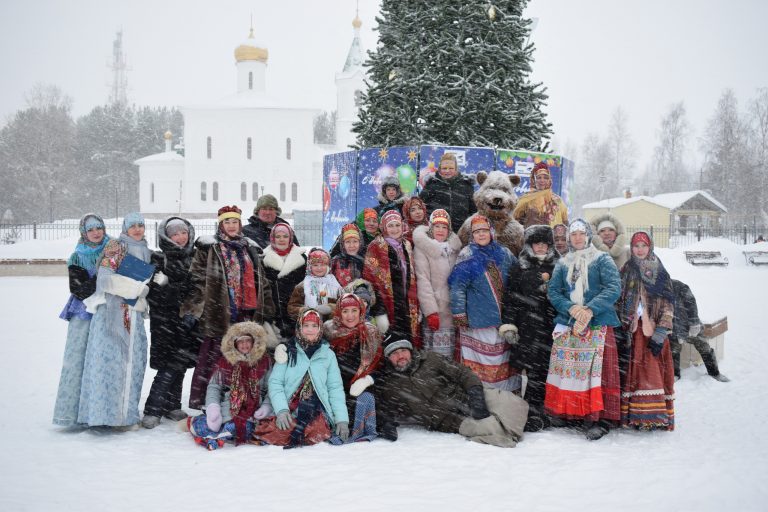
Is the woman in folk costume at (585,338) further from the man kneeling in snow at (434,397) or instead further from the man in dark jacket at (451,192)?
the man in dark jacket at (451,192)

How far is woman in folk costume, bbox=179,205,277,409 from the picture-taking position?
5.25 m

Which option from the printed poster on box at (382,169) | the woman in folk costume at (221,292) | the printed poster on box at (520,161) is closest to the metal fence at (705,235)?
the printed poster on box at (520,161)

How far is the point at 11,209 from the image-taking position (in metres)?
48.7

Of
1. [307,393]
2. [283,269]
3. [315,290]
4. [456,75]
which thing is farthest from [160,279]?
[456,75]

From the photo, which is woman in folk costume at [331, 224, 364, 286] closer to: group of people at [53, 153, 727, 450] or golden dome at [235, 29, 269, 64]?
group of people at [53, 153, 727, 450]

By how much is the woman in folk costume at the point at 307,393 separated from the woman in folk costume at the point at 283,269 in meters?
0.57

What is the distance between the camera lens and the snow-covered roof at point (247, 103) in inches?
1754

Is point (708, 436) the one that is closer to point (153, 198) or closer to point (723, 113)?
point (153, 198)

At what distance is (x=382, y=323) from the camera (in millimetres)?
5410

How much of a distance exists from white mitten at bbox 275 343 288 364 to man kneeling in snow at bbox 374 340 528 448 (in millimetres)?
869

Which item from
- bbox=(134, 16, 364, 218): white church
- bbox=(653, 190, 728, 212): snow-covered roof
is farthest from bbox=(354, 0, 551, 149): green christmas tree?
bbox=(134, 16, 364, 218): white church

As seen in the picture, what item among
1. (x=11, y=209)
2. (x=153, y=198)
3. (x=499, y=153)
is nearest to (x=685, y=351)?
(x=499, y=153)

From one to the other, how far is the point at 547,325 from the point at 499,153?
183 inches

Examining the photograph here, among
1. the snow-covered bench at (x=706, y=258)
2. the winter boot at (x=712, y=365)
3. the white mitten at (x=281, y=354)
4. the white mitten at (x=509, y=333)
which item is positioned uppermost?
the snow-covered bench at (x=706, y=258)
